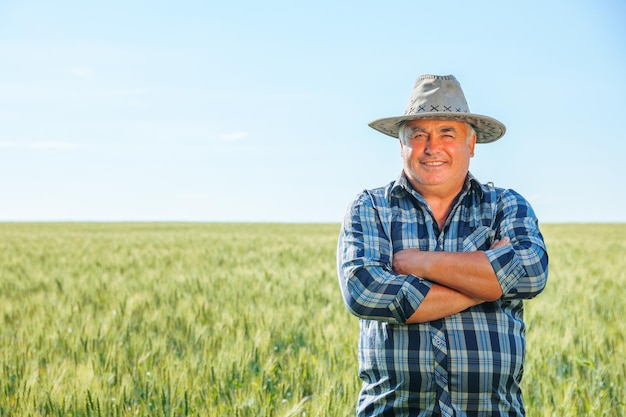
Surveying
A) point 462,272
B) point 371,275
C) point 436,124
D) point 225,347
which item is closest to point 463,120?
point 436,124

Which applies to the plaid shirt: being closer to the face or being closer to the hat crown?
the face

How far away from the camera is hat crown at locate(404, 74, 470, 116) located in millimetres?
2553

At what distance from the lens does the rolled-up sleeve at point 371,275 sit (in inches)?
93.2

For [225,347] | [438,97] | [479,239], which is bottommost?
[225,347]

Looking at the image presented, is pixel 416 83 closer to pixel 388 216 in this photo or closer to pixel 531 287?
pixel 388 216

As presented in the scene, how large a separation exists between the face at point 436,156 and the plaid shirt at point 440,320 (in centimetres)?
6

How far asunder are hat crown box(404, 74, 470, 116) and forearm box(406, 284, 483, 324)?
2.21 ft

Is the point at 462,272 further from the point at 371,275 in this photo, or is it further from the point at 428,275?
the point at 371,275

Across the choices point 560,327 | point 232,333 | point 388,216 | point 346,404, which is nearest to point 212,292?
point 232,333

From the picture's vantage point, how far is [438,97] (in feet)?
8.41

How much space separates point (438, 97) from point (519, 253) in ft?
2.14

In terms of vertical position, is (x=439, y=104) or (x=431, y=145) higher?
(x=439, y=104)

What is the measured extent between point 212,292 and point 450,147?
509 centimetres

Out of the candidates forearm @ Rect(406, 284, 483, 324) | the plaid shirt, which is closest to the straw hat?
the plaid shirt
